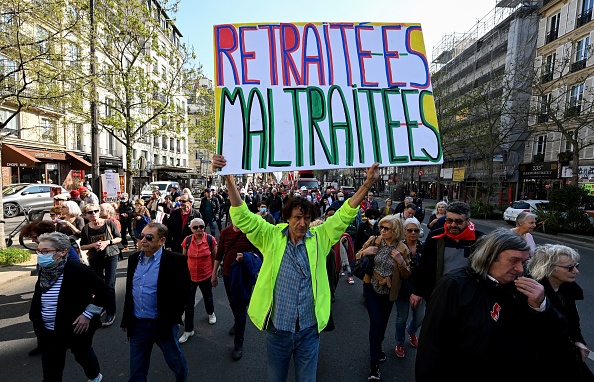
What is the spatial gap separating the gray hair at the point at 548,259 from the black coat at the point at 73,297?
359 centimetres

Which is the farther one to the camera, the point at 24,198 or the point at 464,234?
the point at 24,198

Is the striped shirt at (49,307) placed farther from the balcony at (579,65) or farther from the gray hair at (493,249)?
the balcony at (579,65)

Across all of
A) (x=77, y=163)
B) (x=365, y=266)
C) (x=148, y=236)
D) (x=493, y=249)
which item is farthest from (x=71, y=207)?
(x=77, y=163)

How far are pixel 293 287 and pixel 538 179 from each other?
31.5m

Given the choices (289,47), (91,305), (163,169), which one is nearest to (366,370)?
(91,305)

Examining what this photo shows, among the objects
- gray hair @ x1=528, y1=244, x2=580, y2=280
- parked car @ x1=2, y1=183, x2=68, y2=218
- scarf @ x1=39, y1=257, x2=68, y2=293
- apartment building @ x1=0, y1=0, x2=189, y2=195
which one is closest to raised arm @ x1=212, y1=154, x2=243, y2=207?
scarf @ x1=39, y1=257, x2=68, y2=293

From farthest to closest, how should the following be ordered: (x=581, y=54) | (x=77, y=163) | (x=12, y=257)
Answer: (x=77, y=163), (x=581, y=54), (x=12, y=257)

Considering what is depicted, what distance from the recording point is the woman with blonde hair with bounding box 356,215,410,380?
3127mm

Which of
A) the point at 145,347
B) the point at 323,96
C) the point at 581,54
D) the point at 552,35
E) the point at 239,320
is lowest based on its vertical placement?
the point at 239,320

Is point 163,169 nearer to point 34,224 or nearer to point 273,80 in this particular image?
point 34,224

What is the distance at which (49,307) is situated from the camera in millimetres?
2557

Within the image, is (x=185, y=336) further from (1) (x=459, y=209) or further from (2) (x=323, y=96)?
(1) (x=459, y=209)

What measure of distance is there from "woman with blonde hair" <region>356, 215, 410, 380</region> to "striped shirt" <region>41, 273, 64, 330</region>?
282 centimetres

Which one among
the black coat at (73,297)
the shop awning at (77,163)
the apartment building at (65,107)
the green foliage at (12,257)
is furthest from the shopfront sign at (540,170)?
the shop awning at (77,163)
